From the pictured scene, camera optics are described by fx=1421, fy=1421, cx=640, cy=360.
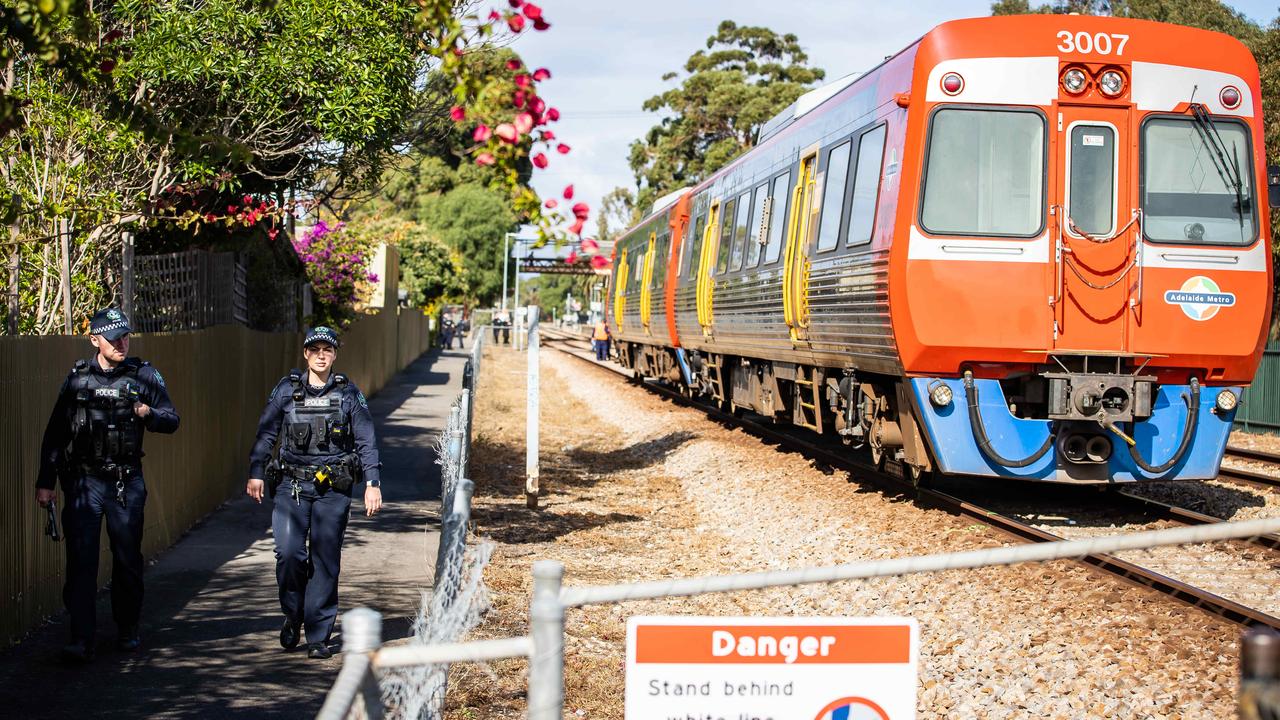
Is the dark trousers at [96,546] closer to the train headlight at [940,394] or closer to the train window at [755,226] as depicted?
the train headlight at [940,394]


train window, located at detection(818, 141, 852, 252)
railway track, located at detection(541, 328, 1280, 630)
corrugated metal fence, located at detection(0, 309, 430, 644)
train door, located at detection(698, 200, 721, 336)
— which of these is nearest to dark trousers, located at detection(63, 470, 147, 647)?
corrugated metal fence, located at detection(0, 309, 430, 644)

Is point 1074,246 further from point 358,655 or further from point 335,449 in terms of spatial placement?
point 358,655

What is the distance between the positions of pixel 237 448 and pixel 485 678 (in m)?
7.68

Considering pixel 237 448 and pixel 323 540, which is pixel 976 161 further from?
pixel 237 448

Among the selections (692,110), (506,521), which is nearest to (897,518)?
(506,521)

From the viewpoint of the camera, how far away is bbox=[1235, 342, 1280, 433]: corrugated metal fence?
73.9ft

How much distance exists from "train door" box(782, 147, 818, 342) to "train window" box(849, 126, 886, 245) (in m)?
1.56

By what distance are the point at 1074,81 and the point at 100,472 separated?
766 cm

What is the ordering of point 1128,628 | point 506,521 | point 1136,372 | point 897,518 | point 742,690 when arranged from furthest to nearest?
point 506,521, point 897,518, point 1136,372, point 1128,628, point 742,690

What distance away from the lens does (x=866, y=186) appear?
39.6 feet

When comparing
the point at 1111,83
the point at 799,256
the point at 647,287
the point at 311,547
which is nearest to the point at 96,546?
the point at 311,547

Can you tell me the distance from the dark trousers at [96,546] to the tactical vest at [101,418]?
0.14 meters

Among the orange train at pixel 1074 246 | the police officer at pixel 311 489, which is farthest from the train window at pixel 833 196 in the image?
the police officer at pixel 311 489

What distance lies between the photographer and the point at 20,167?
11.5 metres
